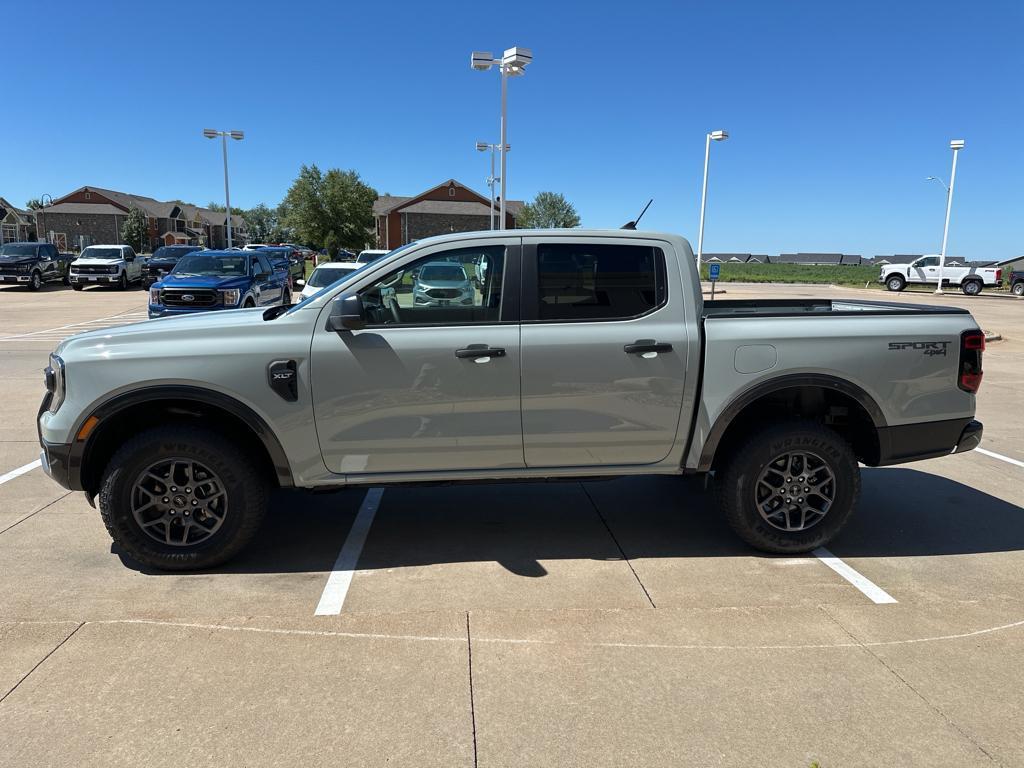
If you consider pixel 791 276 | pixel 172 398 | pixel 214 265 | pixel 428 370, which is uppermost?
pixel 791 276

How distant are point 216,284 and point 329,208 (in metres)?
52.6

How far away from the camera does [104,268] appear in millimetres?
30047

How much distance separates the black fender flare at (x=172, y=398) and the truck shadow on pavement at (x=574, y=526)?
782mm

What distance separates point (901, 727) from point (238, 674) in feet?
8.84

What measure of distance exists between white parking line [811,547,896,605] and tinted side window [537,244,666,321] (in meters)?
1.91

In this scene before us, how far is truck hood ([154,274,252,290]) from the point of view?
47.1ft

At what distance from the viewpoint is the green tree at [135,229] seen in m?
77.6

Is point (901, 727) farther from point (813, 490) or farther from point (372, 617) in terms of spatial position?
point (372, 617)

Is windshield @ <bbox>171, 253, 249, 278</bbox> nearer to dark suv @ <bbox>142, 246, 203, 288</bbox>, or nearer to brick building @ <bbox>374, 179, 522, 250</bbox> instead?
dark suv @ <bbox>142, 246, 203, 288</bbox>

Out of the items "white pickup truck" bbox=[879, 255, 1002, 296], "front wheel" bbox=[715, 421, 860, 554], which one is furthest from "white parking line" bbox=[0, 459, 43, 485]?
"white pickup truck" bbox=[879, 255, 1002, 296]

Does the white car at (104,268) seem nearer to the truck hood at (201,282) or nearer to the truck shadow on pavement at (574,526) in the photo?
the truck hood at (201,282)

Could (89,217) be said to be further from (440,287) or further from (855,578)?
(855,578)

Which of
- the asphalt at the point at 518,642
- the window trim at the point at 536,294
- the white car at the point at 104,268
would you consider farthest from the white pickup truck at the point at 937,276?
the window trim at the point at 536,294

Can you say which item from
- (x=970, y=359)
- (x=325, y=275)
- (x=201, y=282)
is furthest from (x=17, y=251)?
(x=970, y=359)
